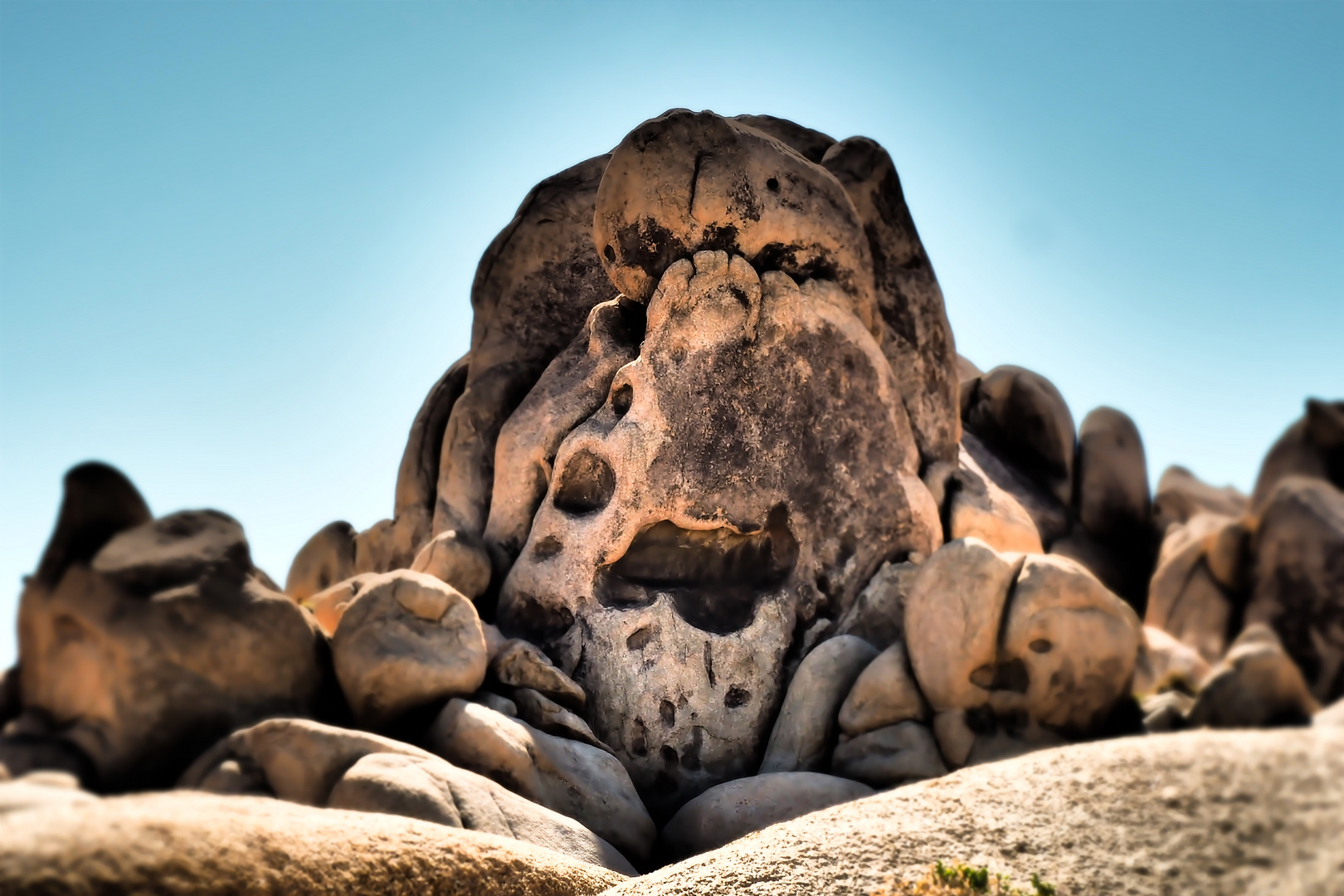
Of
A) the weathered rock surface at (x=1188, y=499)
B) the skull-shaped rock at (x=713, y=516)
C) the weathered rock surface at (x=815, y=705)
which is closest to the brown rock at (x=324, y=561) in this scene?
the skull-shaped rock at (x=713, y=516)

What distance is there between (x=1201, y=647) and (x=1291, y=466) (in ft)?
2.29

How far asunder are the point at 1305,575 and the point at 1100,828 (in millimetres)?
1095

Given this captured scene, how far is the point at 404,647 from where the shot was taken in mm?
5918

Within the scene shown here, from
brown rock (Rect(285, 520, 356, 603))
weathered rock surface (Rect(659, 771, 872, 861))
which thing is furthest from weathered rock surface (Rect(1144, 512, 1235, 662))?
brown rock (Rect(285, 520, 356, 603))

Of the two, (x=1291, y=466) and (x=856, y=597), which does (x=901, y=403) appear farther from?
(x=1291, y=466)

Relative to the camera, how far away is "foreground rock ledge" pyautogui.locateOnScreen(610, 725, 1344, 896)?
123 inches

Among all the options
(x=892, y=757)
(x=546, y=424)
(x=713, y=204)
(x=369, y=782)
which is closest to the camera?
(x=369, y=782)

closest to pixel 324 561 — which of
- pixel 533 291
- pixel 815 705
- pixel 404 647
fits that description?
pixel 533 291

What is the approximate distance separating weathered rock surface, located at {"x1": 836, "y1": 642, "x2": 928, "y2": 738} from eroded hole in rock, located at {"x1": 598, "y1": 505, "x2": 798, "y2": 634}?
3.53 feet

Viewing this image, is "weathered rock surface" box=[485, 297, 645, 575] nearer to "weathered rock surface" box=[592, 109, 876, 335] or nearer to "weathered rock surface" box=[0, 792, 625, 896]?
"weathered rock surface" box=[592, 109, 876, 335]

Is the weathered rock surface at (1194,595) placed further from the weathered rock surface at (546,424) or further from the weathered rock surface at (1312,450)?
the weathered rock surface at (546,424)

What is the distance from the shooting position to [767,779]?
6363 mm

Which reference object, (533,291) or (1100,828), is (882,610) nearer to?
(1100,828)

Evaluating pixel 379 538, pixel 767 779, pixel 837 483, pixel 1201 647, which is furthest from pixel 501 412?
pixel 1201 647
